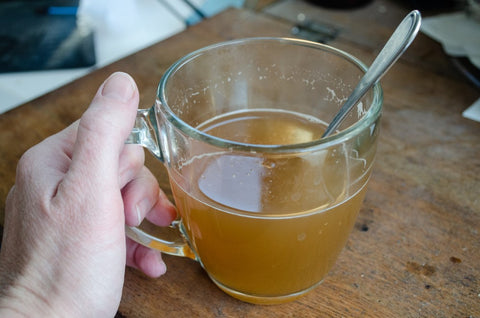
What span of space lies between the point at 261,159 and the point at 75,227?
0.20m

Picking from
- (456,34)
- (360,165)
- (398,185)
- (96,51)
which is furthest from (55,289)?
(96,51)

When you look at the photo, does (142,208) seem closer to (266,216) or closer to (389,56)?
(266,216)

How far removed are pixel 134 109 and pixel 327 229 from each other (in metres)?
0.23

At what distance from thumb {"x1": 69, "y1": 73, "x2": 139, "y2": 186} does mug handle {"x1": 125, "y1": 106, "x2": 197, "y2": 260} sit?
0.07 ft

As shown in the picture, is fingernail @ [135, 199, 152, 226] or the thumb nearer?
the thumb

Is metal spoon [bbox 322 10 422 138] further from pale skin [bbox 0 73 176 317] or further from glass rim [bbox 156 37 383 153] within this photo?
pale skin [bbox 0 73 176 317]

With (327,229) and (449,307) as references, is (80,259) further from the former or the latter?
(449,307)

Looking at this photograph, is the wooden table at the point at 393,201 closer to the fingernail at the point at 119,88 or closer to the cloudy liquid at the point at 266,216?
the cloudy liquid at the point at 266,216

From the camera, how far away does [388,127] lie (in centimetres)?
82

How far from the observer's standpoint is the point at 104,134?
0.46m

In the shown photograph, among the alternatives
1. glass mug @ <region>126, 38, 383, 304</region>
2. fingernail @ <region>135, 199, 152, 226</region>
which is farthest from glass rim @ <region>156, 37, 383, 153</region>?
fingernail @ <region>135, 199, 152, 226</region>

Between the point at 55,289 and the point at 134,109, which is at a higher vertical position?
the point at 134,109

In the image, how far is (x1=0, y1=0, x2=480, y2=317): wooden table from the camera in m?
0.55

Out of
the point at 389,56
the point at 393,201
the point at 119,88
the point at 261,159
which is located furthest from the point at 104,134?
the point at 393,201
